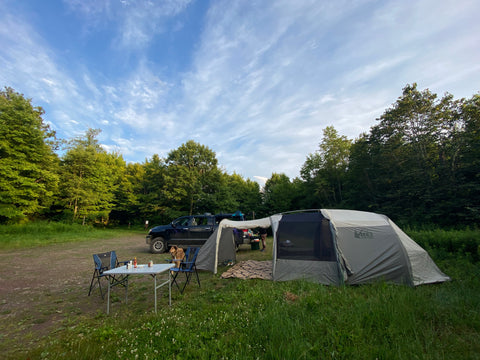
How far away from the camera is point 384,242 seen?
5.20 m

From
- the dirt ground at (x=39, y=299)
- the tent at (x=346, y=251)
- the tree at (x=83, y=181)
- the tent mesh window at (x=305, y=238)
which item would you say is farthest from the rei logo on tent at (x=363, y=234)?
the tree at (x=83, y=181)

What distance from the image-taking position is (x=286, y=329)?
279 centimetres

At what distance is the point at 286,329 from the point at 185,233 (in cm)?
807

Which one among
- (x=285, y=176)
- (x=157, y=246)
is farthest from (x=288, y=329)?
(x=285, y=176)

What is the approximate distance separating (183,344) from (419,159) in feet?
66.1

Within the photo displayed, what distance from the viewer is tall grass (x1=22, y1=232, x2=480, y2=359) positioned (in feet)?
7.98

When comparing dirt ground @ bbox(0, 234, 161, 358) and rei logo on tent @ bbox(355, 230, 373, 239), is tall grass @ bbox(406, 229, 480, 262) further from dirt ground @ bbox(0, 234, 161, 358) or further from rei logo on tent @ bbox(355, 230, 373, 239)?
dirt ground @ bbox(0, 234, 161, 358)

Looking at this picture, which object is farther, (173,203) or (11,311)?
(173,203)

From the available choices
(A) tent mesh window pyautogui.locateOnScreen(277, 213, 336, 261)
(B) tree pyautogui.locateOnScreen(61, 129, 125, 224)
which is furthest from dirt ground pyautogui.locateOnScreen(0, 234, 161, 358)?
(B) tree pyautogui.locateOnScreen(61, 129, 125, 224)

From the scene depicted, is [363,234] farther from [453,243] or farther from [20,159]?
[20,159]

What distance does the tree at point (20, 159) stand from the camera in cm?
1398

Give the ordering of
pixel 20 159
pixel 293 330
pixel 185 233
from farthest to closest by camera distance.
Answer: pixel 20 159, pixel 185 233, pixel 293 330

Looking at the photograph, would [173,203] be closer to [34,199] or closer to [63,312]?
[34,199]

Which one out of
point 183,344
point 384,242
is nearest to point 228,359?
point 183,344
